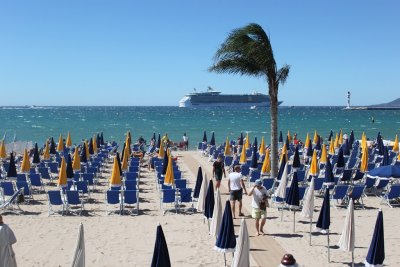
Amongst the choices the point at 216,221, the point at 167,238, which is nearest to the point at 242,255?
the point at 216,221

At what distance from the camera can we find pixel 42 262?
8203 mm

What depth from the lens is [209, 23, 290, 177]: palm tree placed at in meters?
15.3

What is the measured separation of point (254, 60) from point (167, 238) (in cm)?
761

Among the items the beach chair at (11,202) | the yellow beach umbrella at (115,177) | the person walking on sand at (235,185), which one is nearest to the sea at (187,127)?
the beach chair at (11,202)

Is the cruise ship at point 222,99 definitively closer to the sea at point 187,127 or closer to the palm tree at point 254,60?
the sea at point 187,127

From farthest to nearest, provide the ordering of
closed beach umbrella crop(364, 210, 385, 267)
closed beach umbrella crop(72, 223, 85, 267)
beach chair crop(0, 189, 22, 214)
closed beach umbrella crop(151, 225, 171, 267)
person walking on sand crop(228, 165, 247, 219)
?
beach chair crop(0, 189, 22, 214), person walking on sand crop(228, 165, 247, 219), closed beach umbrella crop(364, 210, 385, 267), closed beach umbrella crop(72, 223, 85, 267), closed beach umbrella crop(151, 225, 171, 267)

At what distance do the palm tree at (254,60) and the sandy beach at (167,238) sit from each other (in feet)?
13.9

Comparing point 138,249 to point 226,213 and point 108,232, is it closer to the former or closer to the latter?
point 108,232

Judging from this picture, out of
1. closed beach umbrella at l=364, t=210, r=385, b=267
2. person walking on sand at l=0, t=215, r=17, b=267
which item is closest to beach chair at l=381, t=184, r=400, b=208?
closed beach umbrella at l=364, t=210, r=385, b=267

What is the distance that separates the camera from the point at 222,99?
136 m

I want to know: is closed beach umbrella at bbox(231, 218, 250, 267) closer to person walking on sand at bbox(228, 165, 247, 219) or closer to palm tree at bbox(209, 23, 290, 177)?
person walking on sand at bbox(228, 165, 247, 219)

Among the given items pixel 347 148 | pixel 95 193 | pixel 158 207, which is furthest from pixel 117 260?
pixel 347 148

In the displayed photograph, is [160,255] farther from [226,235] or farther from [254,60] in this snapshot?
[254,60]

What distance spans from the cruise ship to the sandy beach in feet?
400
